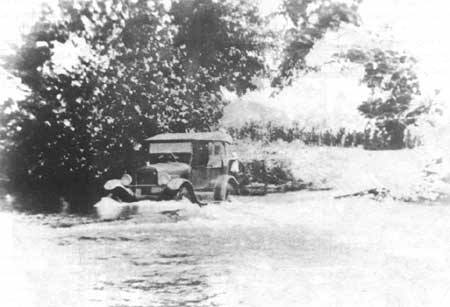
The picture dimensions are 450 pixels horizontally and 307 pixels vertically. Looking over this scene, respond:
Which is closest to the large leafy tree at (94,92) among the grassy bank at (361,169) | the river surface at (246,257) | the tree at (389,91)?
the river surface at (246,257)

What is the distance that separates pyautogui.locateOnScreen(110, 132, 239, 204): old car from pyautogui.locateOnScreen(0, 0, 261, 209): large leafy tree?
0.09m

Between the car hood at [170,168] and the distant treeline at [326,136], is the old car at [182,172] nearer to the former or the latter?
the car hood at [170,168]

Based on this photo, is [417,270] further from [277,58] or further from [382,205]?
[277,58]

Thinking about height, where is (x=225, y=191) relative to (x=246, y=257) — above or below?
above

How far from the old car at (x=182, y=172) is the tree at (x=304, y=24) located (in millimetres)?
456

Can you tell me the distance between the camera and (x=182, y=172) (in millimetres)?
2525

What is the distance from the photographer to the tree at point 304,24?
7.71 feet

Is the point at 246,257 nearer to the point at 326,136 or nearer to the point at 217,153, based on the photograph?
the point at 217,153

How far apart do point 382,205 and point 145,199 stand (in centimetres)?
115

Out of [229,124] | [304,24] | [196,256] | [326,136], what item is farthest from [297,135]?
[196,256]

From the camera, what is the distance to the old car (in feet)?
7.75

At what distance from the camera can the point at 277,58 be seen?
7.80ft

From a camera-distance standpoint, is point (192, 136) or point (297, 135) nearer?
point (297, 135)

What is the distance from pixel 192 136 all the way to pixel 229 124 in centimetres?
21
